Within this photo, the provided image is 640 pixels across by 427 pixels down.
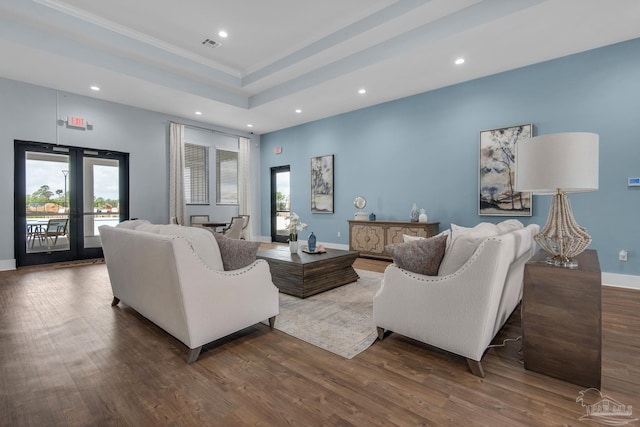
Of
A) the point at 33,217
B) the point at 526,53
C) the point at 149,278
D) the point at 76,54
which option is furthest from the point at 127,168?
the point at 526,53

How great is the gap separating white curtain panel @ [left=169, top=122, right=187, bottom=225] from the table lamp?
7.12 meters

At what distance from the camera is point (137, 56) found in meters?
5.02

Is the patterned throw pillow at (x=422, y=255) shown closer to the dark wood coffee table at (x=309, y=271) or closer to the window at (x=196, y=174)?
the dark wood coffee table at (x=309, y=271)

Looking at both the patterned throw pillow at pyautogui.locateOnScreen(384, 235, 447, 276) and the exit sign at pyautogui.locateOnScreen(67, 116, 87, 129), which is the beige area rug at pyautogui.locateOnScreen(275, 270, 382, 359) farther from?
the exit sign at pyautogui.locateOnScreen(67, 116, 87, 129)

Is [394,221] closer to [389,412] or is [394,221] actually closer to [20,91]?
[389,412]

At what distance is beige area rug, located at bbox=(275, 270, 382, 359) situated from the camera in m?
2.50

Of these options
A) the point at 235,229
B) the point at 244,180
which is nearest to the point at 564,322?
the point at 235,229

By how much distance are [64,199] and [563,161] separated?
25.5 ft

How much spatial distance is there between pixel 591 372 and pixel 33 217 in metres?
8.06

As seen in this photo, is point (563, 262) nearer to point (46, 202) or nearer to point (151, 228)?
point (151, 228)

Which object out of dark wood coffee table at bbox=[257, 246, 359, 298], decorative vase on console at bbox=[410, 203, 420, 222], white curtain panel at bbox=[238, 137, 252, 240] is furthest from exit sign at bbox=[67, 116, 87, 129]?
decorative vase on console at bbox=[410, 203, 420, 222]

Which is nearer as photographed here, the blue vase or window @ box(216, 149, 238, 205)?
the blue vase

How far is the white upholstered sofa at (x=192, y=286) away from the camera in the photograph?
6.89 ft

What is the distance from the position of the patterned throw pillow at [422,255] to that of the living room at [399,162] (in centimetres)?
67
